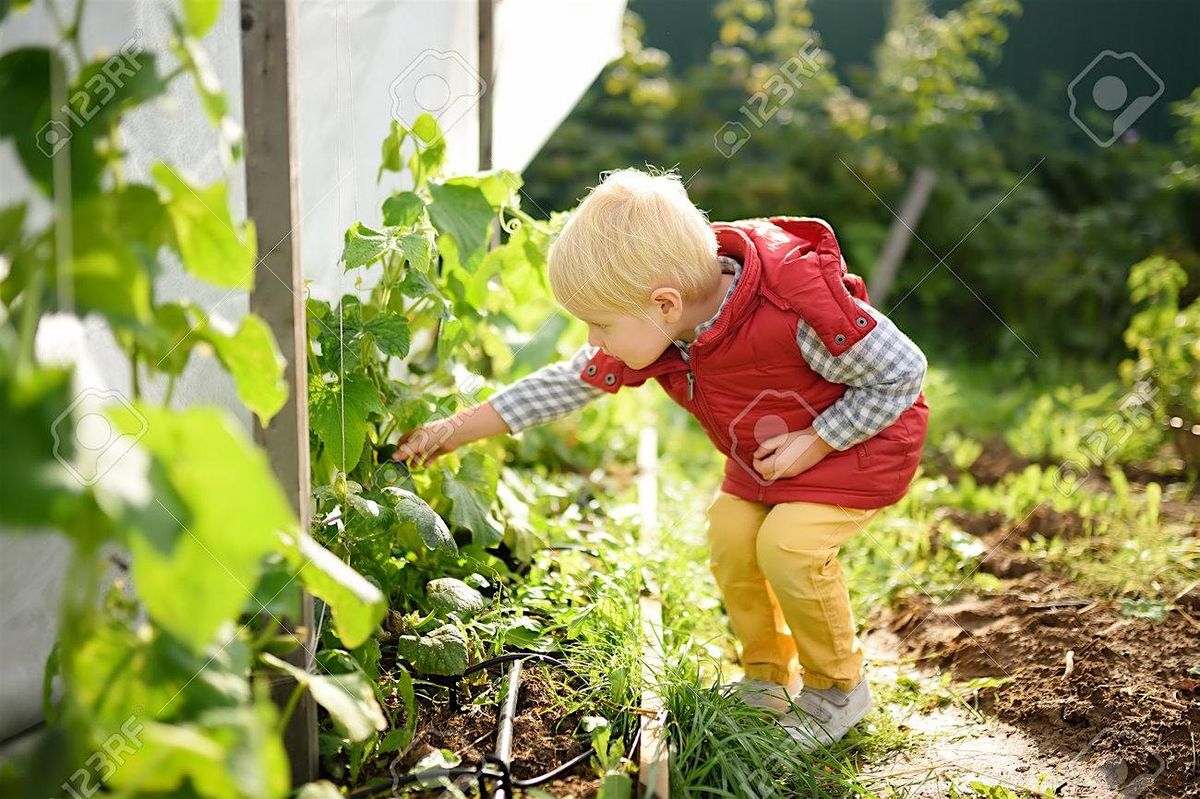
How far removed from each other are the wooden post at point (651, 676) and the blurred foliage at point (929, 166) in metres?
3.12

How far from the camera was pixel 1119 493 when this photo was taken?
3328 millimetres

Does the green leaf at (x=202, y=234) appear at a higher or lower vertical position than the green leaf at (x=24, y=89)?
lower

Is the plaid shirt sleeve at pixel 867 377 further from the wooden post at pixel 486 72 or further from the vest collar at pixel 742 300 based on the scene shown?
the wooden post at pixel 486 72

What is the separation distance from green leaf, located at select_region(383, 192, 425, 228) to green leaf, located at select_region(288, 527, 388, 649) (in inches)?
37.7

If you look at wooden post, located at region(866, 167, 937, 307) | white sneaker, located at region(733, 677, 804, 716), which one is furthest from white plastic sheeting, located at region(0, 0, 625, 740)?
wooden post, located at region(866, 167, 937, 307)

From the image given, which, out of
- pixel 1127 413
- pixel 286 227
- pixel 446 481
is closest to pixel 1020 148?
pixel 1127 413

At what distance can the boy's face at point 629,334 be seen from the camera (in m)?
2.08

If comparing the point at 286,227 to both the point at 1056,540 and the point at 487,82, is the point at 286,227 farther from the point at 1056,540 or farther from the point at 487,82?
the point at 1056,540

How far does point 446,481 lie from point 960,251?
4.64m

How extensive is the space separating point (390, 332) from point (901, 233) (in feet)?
15.2

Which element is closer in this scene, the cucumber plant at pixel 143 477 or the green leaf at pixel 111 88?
the cucumber plant at pixel 143 477

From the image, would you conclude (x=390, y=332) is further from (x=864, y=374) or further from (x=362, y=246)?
(x=864, y=374)

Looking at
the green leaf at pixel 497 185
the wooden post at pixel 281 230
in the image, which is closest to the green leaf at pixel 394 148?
the green leaf at pixel 497 185

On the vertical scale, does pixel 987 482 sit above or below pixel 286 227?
below
